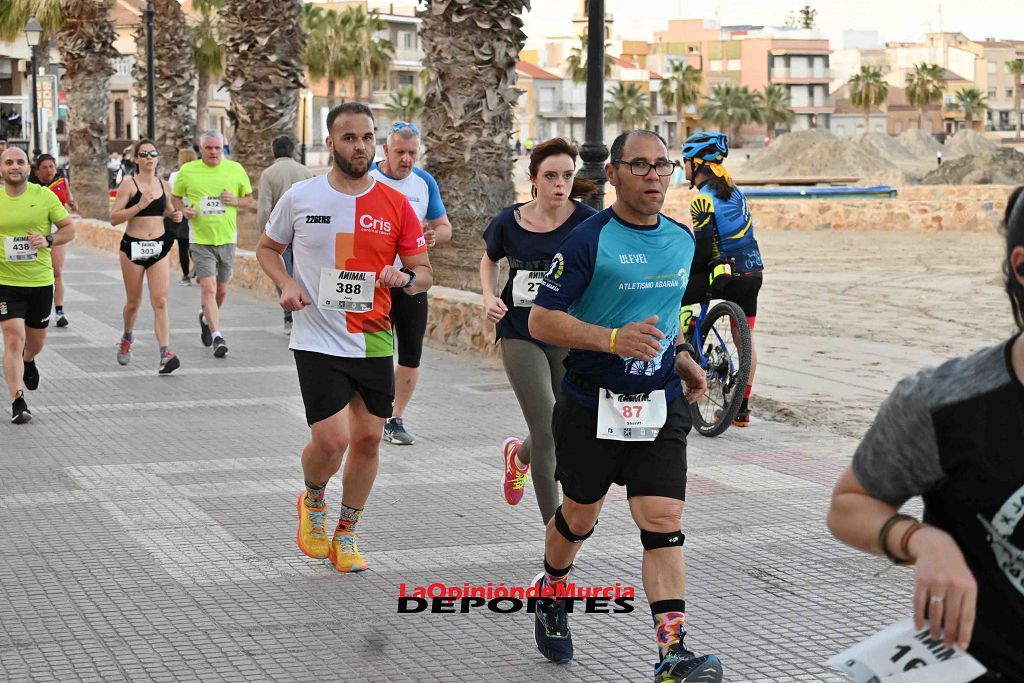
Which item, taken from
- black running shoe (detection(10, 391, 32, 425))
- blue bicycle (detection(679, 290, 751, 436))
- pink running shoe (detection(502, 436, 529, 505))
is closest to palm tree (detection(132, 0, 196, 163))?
black running shoe (detection(10, 391, 32, 425))

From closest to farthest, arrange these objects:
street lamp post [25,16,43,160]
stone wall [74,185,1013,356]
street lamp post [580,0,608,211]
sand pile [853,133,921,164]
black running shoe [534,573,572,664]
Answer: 1. black running shoe [534,573,572,664]
2. street lamp post [580,0,608,211]
3. stone wall [74,185,1013,356]
4. street lamp post [25,16,43,160]
5. sand pile [853,133,921,164]

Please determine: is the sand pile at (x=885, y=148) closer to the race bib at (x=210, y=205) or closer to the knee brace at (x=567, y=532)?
the race bib at (x=210, y=205)

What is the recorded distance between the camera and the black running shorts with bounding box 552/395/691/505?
4.69 meters

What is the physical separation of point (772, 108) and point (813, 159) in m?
65.4

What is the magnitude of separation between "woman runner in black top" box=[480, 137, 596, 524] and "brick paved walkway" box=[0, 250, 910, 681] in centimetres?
48

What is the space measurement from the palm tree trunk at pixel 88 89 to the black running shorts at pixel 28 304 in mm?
22863

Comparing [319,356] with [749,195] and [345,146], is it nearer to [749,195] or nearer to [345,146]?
[345,146]

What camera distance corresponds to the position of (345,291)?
608 cm

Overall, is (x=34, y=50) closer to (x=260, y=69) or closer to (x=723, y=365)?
(x=260, y=69)

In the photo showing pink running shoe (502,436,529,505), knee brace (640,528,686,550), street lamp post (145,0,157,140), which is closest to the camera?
knee brace (640,528,686,550)

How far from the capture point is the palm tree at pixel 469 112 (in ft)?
49.0

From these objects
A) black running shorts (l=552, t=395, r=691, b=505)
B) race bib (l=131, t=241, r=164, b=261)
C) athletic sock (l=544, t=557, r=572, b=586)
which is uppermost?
race bib (l=131, t=241, r=164, b=261)

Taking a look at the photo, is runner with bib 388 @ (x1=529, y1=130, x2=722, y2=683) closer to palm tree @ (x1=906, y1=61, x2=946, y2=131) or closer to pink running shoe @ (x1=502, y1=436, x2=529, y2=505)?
pink running shoe @ (x1=502, y1=436, x2=529, y2=505)

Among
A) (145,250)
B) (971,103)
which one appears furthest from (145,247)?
(971,103)
